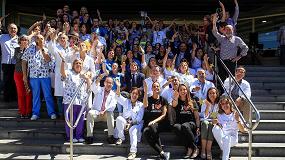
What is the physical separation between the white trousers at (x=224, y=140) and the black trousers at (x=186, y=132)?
43 centimetres

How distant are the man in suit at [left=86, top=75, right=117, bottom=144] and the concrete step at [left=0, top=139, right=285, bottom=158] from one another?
0.18 m

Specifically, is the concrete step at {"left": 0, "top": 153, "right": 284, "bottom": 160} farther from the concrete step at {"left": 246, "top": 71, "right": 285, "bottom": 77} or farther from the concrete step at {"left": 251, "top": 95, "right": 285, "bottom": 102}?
the concrete step at {"left": 246, "top": 71, "right": 285, "bottom": 77}

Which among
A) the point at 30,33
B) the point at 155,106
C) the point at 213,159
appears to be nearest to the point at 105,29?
the point at 30,33

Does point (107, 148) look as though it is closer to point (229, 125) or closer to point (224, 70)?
point (229, 125)

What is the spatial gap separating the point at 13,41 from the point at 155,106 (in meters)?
3.74

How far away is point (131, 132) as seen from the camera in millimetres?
7691

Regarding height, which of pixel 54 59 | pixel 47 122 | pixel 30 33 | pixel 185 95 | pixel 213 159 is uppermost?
pixel 30 33

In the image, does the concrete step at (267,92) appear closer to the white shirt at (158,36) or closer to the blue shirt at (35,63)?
the white shirt at (158,36)

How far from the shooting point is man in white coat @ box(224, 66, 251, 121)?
26.2 ft

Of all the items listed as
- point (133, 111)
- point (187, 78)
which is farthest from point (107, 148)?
point (187, 78)

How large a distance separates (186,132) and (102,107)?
1707mm

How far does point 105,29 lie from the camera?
11867 millimetres

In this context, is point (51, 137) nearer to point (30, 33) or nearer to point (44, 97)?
point (44, 97)

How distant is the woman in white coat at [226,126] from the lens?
727 cm
